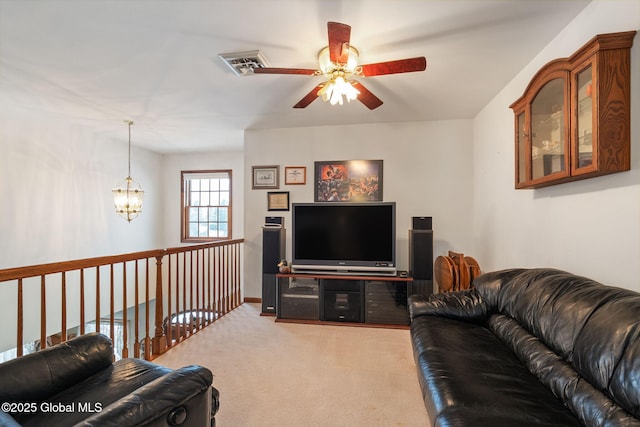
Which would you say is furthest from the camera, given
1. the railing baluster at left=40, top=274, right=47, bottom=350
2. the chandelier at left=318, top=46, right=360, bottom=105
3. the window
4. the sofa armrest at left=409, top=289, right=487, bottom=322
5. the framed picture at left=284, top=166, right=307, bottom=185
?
the window

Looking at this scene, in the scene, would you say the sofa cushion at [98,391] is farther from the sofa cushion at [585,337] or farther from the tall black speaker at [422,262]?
the tall black speaker at [422,262]

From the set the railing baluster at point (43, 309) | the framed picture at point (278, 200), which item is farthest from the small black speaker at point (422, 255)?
the railing baluster at point (43, 309)

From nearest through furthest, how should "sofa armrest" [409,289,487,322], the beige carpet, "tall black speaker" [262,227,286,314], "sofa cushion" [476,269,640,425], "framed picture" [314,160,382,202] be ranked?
"sofa cushion" [476,269,640,425] → the beige carpet → "sofa armrest" [409,289,487,322] → "tall black speaker" [262,227,286,314] → "framed picture" [314,160,382,202]

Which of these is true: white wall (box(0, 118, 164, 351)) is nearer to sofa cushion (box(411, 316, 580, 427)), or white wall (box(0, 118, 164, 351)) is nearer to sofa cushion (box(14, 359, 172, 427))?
sofa cushion (box(14, 359, 172, 427))

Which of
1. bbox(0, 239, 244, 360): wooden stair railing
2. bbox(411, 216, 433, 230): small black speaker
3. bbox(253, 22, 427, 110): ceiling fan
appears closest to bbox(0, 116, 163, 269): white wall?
bbox(0, 239, 244, 360): wooden stair railing

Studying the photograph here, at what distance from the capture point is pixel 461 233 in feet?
12.8

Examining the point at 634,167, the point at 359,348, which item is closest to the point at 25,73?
the point at 359,348

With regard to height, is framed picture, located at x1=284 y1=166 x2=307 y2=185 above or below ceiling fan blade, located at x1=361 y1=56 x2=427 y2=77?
below

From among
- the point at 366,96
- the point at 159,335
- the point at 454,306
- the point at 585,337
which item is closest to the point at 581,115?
the point at 585,337

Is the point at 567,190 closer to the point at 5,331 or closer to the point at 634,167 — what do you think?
A: the point at 634,167

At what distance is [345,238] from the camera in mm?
3625

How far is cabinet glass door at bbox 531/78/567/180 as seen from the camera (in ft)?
6.28

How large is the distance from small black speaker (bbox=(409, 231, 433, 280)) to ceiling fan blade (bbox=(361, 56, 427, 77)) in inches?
79.5

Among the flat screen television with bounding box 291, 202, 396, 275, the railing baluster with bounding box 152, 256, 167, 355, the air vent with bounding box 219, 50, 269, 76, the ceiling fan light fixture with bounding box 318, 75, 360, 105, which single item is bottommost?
the railing baluster with bounding box 152, 256, 167, 355
